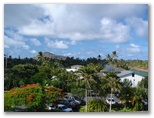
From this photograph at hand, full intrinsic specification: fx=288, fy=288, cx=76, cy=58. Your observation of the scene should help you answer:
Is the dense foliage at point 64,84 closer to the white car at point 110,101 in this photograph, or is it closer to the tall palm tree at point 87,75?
the tall palm tree at point 87,75

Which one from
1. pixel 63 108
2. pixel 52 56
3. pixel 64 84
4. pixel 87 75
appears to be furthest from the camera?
pixel 87 75

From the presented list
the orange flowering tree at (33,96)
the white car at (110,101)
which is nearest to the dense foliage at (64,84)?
the orange flowering tree at (33,96)

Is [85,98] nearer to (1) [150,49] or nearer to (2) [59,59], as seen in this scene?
(2) [59,59]

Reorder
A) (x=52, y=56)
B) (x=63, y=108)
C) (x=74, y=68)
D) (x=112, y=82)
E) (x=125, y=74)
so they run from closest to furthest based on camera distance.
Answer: (x=63, y=108) → (x=52, y=56) → (x=125, y=74) → (x=74, y=68) → (x=112, y=82)

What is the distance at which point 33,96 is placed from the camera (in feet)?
18.5

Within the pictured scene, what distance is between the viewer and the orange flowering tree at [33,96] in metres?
5.46

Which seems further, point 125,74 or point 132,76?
point 125,74

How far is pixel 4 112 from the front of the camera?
204 inches

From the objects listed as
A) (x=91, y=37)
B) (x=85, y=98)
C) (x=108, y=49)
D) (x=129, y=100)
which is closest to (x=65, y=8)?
(x=91, y=37)

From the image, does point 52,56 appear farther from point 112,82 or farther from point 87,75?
point 112,82

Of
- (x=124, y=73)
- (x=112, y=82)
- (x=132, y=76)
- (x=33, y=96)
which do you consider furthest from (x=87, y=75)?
(x=33, y=96)

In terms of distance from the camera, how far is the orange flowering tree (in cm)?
546

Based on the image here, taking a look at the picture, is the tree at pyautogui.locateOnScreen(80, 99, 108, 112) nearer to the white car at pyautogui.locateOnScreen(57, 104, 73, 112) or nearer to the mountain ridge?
the white car at pyautogui.locateOnScreen(57, 104, 73, 112)

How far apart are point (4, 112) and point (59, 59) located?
142 cm
